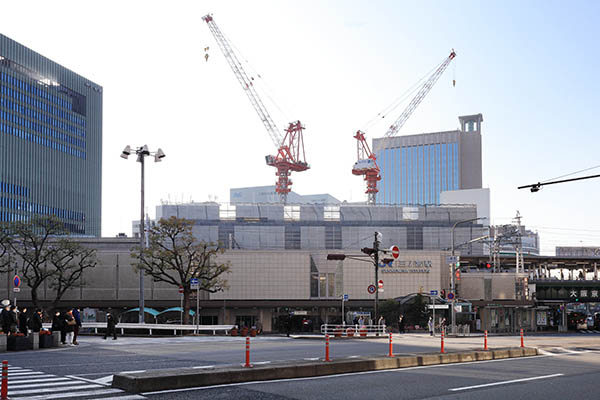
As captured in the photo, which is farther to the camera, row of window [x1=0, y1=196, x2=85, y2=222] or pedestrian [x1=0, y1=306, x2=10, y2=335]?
row of window [x1=0, y1=196, x2=85, y2=222]

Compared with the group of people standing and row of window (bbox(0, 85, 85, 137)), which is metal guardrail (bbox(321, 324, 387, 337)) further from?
row of window (bbox(0, 85, 85, 137))

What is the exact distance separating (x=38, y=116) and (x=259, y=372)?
150678mm

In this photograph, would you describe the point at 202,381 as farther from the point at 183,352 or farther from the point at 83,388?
the point at 183,352

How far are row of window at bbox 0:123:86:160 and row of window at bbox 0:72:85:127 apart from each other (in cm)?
695

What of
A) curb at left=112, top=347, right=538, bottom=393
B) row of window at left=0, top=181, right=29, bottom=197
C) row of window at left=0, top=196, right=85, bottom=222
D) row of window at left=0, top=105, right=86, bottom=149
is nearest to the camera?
curb at left=112, top=347, right=538, bottom=393

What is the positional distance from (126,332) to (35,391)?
3424cm

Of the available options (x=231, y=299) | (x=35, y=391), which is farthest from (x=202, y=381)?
(x=231, y=299)

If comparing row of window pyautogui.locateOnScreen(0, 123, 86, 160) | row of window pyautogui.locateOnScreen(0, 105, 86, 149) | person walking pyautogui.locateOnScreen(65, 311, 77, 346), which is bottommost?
person walking pyautogui.locateOnScreen(65, 311, 77, 346)

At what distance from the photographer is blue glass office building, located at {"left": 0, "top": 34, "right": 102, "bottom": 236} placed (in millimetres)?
144500

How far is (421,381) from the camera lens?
17922mm

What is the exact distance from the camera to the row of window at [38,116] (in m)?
144

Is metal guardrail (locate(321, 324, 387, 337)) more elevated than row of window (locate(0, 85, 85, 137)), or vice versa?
row of window (locate(0, 85, 85, 137))

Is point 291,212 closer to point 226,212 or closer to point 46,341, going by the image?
point 226,212

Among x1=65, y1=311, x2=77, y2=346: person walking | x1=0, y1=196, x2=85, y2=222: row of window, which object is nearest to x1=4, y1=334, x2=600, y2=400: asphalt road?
x1=65, y1=311, x2=77, y2=346: person walking
